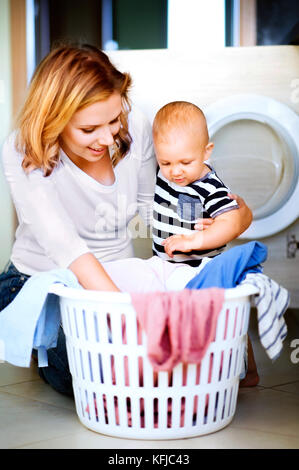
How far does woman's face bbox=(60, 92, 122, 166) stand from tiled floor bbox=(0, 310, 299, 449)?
0.56 meters

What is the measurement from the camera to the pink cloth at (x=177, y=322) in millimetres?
1032

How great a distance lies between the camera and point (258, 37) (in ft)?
8.68

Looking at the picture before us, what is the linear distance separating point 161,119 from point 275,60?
0.82 m

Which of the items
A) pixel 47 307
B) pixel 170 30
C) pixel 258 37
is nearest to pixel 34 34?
pixel 170 30

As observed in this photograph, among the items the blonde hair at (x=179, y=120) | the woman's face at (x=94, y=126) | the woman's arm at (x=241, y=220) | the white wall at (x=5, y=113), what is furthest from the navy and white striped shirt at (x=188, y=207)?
the white wall at (x=5, y=113)

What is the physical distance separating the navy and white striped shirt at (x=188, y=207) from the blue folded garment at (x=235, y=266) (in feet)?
0.81

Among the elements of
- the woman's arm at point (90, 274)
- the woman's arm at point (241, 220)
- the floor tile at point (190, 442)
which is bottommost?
the floor tile at point (190, 442)

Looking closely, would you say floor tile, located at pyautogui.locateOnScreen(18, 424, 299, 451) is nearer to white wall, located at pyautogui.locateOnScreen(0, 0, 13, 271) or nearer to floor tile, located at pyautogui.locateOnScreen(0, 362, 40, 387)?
floor tile, located at pyautogui.locateOnScreen(0, 362, 40, 387)

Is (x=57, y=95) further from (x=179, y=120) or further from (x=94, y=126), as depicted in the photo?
(x=179, y=120)

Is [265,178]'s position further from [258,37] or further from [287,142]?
[258,37]

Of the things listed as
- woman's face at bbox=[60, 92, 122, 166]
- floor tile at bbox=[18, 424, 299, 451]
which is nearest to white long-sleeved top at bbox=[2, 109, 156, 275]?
woman's face at bbox=[60, 92, 122, 166]

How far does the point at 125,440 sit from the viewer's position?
1.14 m

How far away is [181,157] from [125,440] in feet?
2.05

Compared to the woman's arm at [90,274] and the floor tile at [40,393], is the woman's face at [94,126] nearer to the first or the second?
the woman's arm at [90,274]
